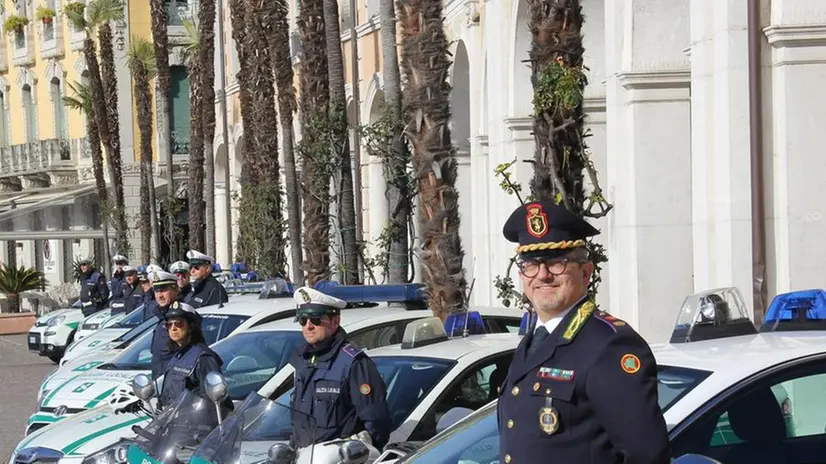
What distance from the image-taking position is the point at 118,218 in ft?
150

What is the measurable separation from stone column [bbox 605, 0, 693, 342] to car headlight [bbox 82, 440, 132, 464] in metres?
8.17

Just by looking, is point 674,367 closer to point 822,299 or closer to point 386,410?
point 822,299

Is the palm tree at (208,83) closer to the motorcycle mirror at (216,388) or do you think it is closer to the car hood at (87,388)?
the car hood at (87,388)

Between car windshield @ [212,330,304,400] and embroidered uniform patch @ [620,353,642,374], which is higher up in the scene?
embroidered uniform patch @ [620,353,642,374]

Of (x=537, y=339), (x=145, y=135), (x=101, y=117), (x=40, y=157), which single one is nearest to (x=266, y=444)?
(x=537, y=339)

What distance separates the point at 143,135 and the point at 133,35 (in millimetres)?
9976

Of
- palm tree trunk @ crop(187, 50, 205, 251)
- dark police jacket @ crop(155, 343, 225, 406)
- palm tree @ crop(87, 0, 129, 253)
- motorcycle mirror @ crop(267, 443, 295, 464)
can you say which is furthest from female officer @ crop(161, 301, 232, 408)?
palm tree @ crop(87, 0, 129, 253)

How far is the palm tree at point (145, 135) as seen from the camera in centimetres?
4394

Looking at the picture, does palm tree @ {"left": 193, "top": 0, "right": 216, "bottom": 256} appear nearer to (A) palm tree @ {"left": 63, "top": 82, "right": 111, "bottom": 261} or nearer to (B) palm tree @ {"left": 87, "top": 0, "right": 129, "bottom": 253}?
(B) palm tree @ {"left": 87, "top": 0, "right": 129, "bottom": 253}

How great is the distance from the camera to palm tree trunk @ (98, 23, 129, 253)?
149 feet

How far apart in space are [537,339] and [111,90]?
44.1 meters

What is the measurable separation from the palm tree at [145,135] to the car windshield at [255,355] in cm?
3341

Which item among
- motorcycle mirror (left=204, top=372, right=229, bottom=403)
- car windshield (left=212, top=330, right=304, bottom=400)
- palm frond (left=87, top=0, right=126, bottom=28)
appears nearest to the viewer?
motorcycle mirror (left=204, top=372, right=229, bottom=403)

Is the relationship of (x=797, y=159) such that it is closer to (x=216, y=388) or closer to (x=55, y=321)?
(x=216, y=388)
